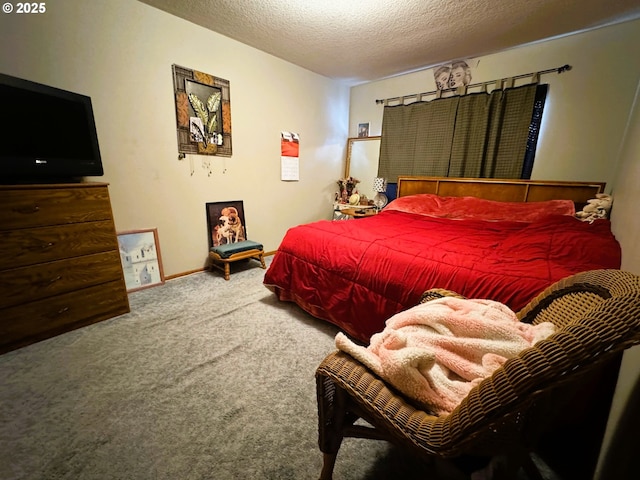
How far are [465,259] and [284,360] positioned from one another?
124cm

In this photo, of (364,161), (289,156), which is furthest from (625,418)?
(364,161)

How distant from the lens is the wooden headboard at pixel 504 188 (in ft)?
8.49

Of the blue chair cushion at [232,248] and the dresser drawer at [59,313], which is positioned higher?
the blue chair cushion at [232,248]

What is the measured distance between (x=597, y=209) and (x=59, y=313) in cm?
430

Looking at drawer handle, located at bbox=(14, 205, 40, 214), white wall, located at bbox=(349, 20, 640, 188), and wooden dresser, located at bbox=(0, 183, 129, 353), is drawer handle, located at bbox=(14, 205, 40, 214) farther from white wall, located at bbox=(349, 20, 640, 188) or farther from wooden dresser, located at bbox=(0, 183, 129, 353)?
white wall, located at bbox=(349, 20, 640, 188)

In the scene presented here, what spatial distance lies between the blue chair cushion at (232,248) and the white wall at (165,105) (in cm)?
28

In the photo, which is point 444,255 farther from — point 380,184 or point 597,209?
point 380,184

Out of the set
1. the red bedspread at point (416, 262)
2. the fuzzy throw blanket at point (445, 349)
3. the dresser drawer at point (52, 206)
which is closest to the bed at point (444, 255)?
the red bedspread at point (416, 262)

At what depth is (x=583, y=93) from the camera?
2557 mm

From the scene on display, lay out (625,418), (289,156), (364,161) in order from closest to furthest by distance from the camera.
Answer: (625,418) < (289,156) < (364,161)

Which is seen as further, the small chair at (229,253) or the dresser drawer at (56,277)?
the small chair at (229,253)

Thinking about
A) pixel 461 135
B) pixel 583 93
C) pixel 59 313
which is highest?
pixel 583 93

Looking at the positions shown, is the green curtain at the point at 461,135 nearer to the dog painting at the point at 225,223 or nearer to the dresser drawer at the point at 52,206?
the dog painting at the point at 225,223

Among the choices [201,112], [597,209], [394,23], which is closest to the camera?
[597,209]
